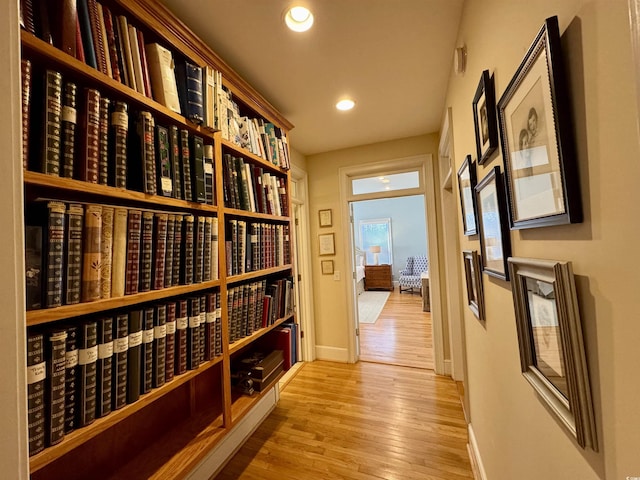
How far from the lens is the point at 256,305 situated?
173 cm

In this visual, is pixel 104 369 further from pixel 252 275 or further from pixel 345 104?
pixel 345 104

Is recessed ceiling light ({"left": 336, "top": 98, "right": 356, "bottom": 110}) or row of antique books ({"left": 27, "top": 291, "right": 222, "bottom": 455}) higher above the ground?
recessed ceiling light ({"left": 336, "top": 98, "right": 356, "bottom": 110})

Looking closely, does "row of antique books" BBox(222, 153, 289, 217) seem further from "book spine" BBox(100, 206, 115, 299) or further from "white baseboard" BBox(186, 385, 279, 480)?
"white baseboard" BBox(186, 385, 279, 480)

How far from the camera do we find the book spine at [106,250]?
892 millimetres

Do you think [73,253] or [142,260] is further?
[142,260]

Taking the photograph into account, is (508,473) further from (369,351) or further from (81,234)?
(369,351)

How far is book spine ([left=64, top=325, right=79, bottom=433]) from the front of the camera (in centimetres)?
79

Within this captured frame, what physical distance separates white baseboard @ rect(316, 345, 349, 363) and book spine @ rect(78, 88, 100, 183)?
2895mm

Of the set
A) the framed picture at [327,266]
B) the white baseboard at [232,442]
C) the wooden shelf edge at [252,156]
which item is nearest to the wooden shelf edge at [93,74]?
the wooden shelf edge at [252,156]

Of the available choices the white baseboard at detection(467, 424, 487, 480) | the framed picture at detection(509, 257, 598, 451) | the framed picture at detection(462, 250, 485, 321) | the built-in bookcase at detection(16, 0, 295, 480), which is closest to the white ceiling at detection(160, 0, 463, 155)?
the built-in bookcase at detection(16, 0, 295, 480)

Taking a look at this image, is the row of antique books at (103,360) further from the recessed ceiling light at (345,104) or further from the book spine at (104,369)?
the recessed ceiling light at (345,104)

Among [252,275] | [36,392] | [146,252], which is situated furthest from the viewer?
[252,275]

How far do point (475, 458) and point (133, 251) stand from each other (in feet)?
7.07

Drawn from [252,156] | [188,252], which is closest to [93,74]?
[188,252]
